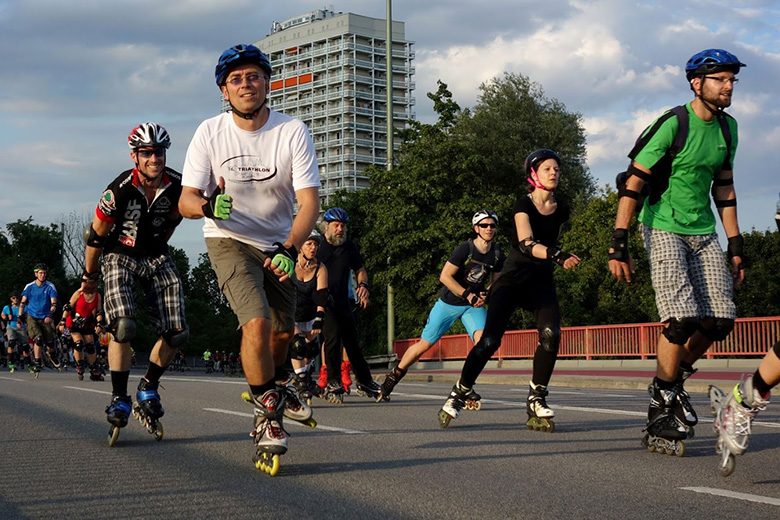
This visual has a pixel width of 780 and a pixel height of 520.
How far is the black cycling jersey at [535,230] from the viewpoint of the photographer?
8742mm

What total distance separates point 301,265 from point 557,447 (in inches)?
240

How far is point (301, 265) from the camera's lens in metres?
13.0

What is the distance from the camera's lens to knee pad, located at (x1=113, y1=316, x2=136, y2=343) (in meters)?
8.09

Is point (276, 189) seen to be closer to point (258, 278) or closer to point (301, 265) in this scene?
point (258, 278)

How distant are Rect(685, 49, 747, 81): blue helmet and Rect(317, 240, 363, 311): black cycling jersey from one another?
651 centimetres

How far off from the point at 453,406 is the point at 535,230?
1448 mm

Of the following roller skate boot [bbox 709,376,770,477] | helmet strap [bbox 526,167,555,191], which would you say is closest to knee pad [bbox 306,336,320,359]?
helmet strap [bbox 526,167,555,191]

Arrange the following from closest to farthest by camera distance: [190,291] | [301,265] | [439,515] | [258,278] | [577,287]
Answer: [439,515]
[258,278]
[301,265]
[577,287]
[190,291]

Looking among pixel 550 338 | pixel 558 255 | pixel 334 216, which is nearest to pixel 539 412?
pixel 550 338

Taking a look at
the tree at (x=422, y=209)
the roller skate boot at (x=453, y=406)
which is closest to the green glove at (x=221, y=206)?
the roller skate boot at (x=453, y=406)

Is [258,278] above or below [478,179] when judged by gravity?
below

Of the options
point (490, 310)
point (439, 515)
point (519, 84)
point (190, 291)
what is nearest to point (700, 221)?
point (490, 310)

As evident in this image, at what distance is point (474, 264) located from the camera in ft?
36.9

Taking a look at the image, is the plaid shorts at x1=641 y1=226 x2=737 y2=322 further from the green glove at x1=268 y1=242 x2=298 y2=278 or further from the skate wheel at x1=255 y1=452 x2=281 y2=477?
the skate wheel at x1=255 y1=452 x2=281 y2=477
